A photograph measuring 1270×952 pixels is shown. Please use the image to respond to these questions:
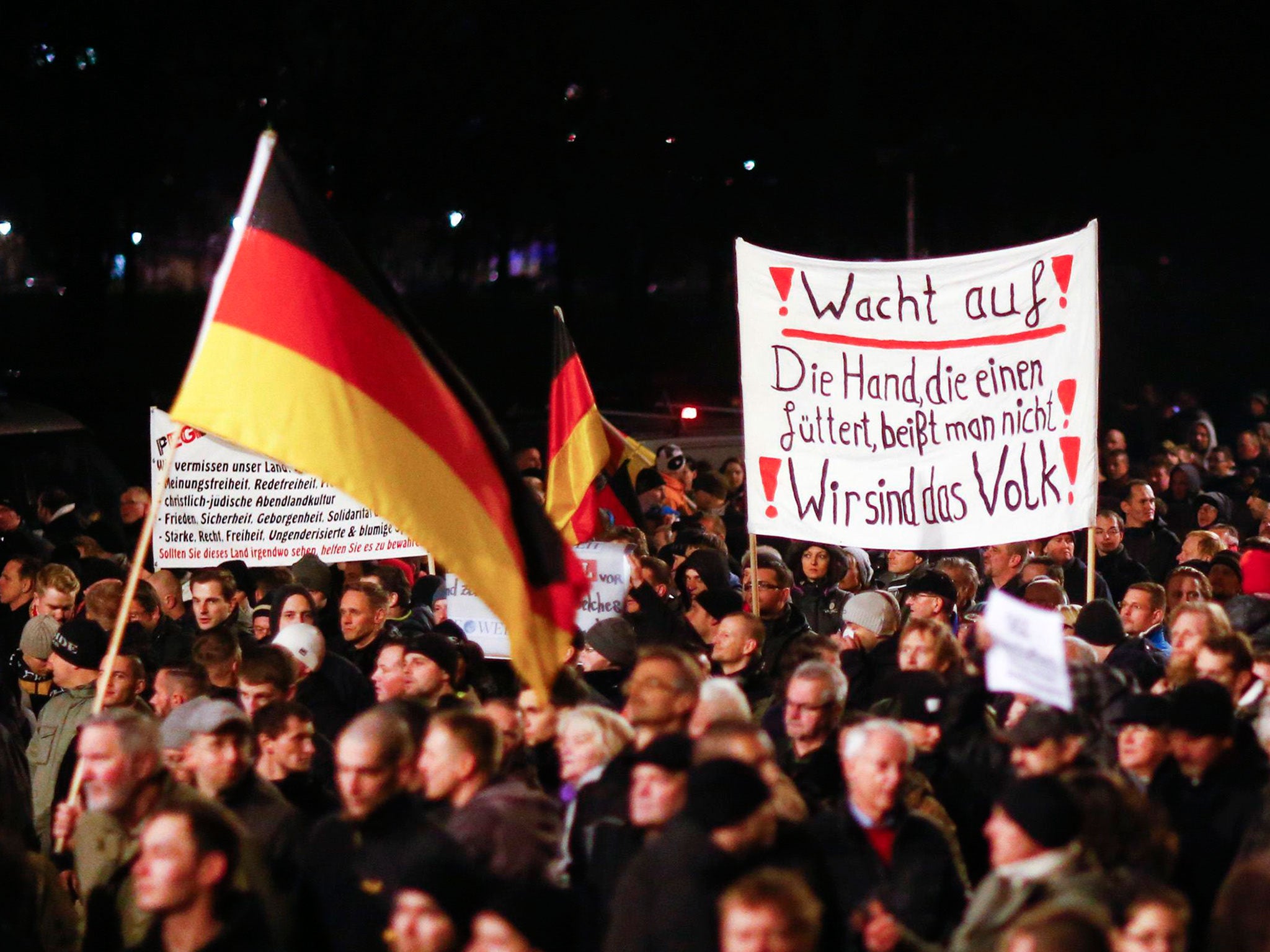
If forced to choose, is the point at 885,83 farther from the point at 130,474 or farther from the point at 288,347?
the point at 288,347

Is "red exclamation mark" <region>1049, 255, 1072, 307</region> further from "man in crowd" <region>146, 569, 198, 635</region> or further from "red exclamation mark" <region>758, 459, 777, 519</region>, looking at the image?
"man in crowd" <region>146, 569, 198, 635</region>

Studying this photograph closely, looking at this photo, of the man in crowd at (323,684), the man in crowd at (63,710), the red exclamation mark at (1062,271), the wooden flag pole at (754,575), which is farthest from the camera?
the red exclamation mark at (1062,271)

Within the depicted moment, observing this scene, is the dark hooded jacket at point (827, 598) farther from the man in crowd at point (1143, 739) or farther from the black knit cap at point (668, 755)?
the black knit cap at point (668, 755)

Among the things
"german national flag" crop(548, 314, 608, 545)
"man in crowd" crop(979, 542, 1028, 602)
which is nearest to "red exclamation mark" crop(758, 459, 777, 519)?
"man in crowd" crop(979, 542, 1028, 602)

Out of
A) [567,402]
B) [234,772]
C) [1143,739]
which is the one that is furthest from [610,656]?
[567,402]

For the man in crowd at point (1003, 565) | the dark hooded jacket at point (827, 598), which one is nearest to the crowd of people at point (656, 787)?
the dark hooded jacket at point (827, 598)

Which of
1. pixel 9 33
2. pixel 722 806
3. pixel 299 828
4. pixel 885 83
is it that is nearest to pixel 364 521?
pixel 299 828

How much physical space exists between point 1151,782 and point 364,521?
6.50 metres

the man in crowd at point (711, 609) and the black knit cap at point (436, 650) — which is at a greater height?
the man in crowd at point (711, 609)

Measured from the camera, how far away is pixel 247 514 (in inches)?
439

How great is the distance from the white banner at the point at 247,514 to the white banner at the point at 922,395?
3.11m

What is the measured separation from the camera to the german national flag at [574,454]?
450 inches

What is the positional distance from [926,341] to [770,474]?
1.03 meters

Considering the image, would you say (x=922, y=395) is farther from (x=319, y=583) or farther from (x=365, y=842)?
(x=365, y=842)
